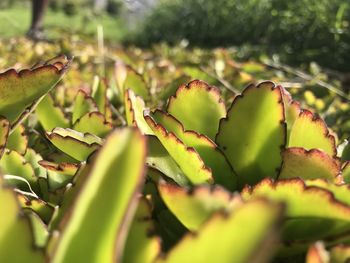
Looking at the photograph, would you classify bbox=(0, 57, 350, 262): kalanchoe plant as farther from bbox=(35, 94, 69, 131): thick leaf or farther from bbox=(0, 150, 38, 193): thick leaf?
bbox=(35, 94, 69, 131): thick leaf

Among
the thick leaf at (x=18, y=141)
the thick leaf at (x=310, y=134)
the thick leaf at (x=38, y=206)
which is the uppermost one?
the thick leaf at (x=310, y=134)

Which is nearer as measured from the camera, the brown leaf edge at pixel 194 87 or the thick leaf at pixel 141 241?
the thick leaf at pixel 141 241

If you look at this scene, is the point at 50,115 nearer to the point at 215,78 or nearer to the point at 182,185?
the point at 182,185

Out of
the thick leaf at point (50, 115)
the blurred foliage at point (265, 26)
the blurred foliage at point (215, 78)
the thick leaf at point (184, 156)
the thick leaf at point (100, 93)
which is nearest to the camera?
the thick leaf at point (184, 156)

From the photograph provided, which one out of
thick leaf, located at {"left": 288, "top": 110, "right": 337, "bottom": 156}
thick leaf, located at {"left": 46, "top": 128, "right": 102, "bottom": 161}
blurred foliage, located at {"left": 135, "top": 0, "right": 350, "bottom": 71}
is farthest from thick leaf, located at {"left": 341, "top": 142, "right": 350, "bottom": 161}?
blurred foliage, located at {"left": 135, "top": 0, "right": 350, "bottom": 71}

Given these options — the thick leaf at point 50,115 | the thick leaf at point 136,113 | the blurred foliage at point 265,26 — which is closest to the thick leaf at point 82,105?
the thick leaf at point 50,115

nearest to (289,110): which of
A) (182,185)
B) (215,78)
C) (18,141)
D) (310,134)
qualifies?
(310,134)

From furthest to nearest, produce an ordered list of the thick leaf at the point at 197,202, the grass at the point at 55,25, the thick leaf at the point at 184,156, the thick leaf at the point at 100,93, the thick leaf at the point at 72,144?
the grass at the point at 55,25, the thick leaf at the point at 100,93, the thick leaf at the point at 72,144, the thick leaf at the point at 184,156, the thick leaf at the point at 197,202

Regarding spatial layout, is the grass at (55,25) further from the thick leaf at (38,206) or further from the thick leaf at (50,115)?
the thick leaf at (38,206)
